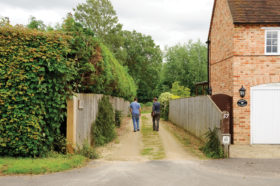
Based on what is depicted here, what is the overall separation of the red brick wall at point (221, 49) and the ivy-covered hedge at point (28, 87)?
8165 mm

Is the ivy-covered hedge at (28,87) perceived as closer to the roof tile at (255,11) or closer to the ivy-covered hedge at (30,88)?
the ivy-covered hedge at (30,88)

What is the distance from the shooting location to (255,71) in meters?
11.6

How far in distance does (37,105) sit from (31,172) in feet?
6.12

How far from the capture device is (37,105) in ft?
23.5

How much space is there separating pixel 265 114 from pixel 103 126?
23.6 feet

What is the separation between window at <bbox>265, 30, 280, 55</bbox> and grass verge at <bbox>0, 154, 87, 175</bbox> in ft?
31.8

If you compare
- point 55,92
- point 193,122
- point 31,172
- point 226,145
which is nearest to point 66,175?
point 31,172

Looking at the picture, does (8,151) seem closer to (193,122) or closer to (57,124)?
(57,124)

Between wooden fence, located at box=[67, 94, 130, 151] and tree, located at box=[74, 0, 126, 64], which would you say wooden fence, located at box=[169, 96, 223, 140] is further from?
tree, located at box=[74, 0, 126, 64]

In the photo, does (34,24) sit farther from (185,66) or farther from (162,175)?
(185,66)

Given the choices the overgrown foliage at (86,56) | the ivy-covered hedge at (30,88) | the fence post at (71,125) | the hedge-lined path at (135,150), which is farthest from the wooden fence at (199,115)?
the ivy-covered hedge at (30,88)

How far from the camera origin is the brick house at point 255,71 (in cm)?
1138

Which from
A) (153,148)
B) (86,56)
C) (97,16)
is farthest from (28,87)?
(97,16)

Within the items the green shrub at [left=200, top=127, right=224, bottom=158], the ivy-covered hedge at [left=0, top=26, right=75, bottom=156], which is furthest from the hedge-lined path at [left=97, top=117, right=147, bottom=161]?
the green shrub at [left=200, top=127, right=224, bottom=158]
